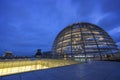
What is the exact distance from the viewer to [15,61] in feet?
74.1

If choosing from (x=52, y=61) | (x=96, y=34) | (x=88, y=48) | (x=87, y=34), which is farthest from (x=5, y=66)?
(x=96, y=34)

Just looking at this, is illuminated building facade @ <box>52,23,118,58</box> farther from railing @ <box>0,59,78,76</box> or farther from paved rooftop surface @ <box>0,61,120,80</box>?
paved rooftop surface @ <box>0,61,120,80</box>

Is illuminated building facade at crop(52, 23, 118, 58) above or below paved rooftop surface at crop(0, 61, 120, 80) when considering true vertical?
above

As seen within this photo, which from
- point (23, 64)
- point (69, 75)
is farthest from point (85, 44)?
point (69, 75)

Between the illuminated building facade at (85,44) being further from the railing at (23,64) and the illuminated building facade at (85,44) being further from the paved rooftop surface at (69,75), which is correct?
the paved rooftop surface at (69,75)

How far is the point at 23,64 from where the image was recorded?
987 inches

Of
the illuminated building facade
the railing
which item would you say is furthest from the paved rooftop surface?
the illuminated building facade

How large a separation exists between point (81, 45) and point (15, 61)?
Answer: 15649 millimetres

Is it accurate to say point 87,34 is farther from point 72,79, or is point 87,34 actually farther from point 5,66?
point 72,79

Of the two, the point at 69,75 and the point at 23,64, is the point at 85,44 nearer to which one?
the point at 23,64

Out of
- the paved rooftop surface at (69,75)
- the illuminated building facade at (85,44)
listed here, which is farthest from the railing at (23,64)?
the paved rooftop surface at (69,75)

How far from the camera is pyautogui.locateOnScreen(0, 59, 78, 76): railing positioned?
21.3 meters

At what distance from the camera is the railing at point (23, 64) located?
21316mm

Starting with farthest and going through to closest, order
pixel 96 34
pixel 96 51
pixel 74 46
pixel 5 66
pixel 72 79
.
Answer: pixel 96 34
pixel 74 46
pixel 96 51
pixel 5 66
pixel 72 79
